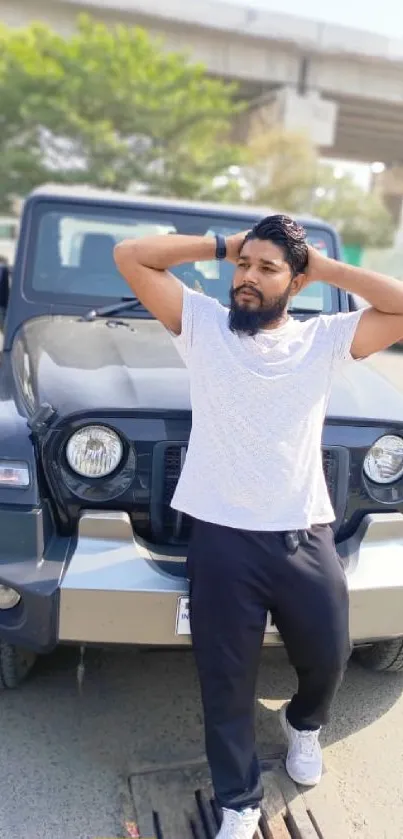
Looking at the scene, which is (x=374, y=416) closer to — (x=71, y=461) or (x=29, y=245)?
(x=71, y=461)

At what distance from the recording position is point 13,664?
2.80 metres

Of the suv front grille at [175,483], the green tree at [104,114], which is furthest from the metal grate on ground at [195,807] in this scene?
the green tree at [104,114]

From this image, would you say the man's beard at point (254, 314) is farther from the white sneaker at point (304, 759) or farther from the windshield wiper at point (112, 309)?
the windshield wiper at point (112, 309)

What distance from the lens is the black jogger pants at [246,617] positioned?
2.06 m

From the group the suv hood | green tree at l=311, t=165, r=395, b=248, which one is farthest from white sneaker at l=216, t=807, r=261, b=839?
green tree at l=311, t=165, r=395, b=248

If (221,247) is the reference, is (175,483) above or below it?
below

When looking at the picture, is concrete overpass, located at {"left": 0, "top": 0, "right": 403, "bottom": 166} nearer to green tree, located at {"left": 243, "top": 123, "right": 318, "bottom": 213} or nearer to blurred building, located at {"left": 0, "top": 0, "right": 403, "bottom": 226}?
blurred building, located at {"left": 0, "top": 0, "right": 403, "bottom": 226}

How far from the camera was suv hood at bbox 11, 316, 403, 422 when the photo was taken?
8.11ft

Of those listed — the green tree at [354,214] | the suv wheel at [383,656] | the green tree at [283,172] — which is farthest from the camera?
the green tree at [354,214]

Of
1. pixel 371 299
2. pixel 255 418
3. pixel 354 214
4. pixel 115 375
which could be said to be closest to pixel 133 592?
pixel 255 418

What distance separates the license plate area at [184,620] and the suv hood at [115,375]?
2.00ft

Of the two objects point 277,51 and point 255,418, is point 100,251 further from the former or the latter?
point 277,51

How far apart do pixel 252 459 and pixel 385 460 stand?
0.77 meters

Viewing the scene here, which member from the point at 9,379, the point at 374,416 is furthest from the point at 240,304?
the point at 9,379
